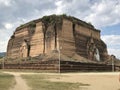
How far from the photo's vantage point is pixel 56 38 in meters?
67.9

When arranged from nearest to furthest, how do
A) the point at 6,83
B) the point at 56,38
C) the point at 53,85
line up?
the point at 53,85 < the point at 6,83 < the point at 56,38

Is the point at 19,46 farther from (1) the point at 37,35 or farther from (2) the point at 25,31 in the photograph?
(1) the point at 37,35

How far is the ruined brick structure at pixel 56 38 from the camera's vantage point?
6875 cm

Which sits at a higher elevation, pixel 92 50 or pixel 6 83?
pixel 92 50

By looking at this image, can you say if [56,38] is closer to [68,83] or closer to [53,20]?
[53,20]

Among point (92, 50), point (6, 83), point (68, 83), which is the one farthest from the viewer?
point (92, 50)

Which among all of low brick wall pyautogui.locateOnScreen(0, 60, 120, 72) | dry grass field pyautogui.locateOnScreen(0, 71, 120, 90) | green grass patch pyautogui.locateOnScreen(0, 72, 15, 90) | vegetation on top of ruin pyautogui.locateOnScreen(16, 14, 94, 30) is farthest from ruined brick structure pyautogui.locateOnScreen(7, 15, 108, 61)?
green grass patch pyautogui.locateOnScreen(0, 72, 15, 90)

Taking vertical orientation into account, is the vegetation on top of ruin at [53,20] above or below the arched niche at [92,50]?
above

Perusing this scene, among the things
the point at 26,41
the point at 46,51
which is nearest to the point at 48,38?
the point at 46,51

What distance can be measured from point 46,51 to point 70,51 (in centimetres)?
680

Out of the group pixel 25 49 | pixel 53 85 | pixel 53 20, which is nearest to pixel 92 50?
pixel 53 20

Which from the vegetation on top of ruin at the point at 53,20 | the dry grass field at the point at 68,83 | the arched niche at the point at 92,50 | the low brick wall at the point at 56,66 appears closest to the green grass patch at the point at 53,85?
→ the dry grass field at the point at 68,83

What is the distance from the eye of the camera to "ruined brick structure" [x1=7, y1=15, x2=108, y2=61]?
6875 cm

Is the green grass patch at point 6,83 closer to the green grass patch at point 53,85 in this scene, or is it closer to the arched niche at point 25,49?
the green grass patch at point 53,85
